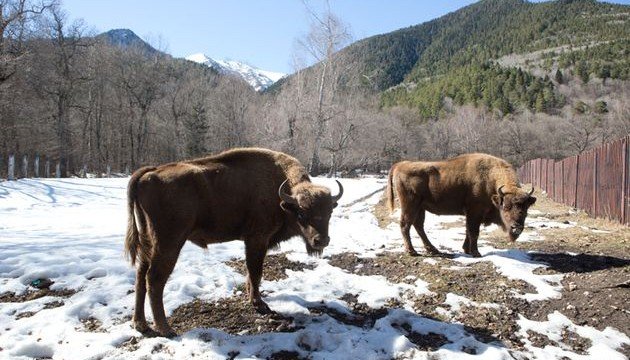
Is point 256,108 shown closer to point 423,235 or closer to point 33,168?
point 33,168

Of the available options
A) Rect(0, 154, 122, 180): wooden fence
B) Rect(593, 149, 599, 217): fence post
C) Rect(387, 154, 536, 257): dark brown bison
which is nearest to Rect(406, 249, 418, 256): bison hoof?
Rect(387, 154, 536, 257): dark brown bison

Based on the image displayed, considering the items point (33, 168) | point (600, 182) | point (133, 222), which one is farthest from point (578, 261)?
point (33, 168)

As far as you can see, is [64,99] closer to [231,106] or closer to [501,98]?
[231,106]

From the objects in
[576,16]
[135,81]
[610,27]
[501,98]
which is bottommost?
[135,81]

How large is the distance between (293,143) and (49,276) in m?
35.7

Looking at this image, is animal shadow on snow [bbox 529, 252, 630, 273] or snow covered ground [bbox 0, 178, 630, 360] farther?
animal shadow on snow [bbox 529, 252, 630, 273]

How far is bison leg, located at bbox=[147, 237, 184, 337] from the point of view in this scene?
4938 millimetres

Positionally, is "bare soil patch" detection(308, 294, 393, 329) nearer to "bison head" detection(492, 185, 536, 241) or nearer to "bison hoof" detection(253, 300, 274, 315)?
"bison hoof" detection(253, 300, 274, 315)

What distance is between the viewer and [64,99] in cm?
4094

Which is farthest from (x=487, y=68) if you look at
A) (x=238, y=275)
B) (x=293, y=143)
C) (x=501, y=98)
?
(x=238, y=275)

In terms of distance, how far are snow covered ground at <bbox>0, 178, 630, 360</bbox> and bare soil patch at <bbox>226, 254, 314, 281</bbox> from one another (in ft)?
0.51

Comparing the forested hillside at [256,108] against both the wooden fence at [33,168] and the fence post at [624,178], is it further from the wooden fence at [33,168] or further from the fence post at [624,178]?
the fence post at [624,178]

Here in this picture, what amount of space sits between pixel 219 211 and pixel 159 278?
3.47ft

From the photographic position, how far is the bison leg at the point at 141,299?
496 centimetres
